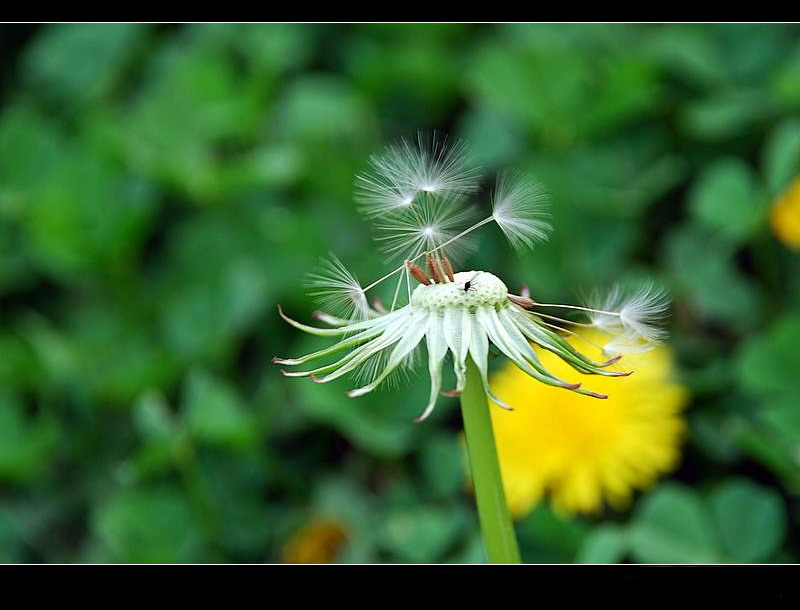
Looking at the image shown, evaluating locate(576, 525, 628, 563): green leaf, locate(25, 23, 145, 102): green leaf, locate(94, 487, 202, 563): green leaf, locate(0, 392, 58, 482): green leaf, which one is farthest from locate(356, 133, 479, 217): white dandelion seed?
locate(25, 23, 145, 102): green leaf

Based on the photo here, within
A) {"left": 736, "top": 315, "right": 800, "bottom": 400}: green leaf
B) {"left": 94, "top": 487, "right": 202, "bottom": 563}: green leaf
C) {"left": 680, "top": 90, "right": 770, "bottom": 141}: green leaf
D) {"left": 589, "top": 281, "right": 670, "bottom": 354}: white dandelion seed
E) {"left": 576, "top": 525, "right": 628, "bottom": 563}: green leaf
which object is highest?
{"left": 680, "top": 90, "right": 770, "bottom": 141}: green leaf

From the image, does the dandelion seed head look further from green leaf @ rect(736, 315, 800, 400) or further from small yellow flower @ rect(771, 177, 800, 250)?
small yellow flower @ rect(771, 177, 800, 250)

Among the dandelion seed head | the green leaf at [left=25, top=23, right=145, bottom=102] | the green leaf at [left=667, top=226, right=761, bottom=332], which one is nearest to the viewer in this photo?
the dandelion seed head

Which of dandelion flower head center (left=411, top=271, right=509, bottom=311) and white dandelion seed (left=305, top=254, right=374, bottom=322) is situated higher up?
white dandelion seed (left=305, top=254, right=374, bottom=322)

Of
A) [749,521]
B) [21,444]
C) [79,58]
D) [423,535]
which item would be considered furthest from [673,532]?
[79,58]

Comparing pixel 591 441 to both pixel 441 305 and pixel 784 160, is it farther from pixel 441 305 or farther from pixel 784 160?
pixel 441 305

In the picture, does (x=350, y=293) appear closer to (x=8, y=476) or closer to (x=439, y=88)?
(x=8, y=476)
